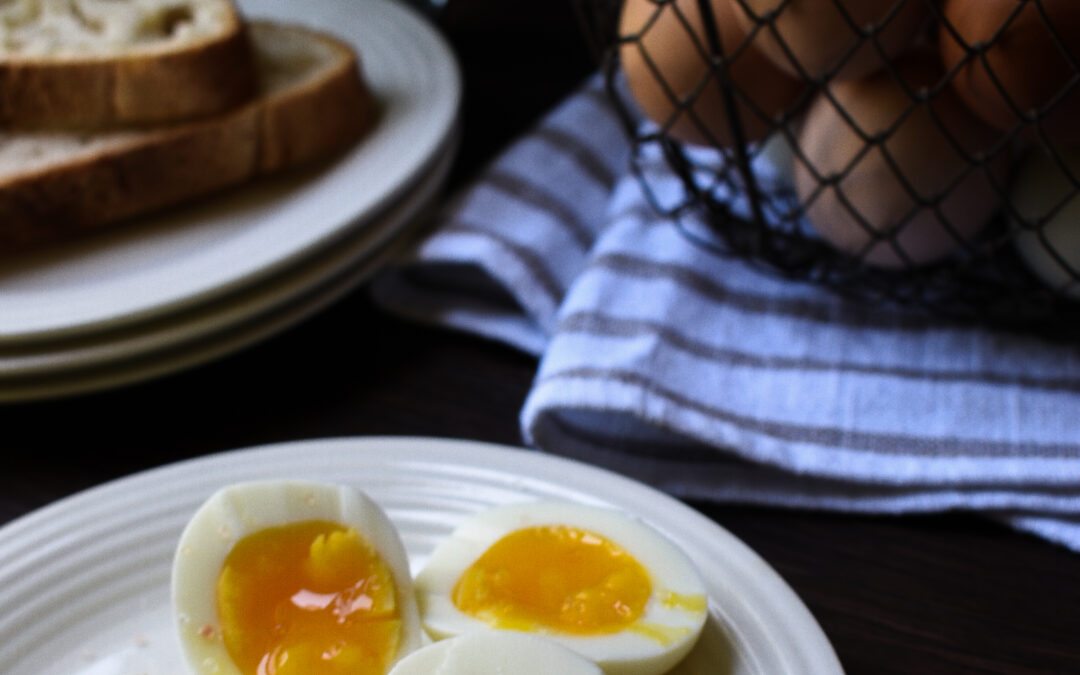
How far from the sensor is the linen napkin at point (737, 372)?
0.74 m

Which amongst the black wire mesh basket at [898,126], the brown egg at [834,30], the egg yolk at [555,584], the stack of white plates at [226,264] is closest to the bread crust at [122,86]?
the stack of white plates at [226,264]

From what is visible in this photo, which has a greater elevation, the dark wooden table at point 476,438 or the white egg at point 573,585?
the white egg at point 573,585

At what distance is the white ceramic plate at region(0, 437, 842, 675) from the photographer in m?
0.57

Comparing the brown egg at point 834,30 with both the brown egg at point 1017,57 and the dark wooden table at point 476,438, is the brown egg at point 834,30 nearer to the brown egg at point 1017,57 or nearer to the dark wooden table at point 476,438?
the brown egg at point 1017,57

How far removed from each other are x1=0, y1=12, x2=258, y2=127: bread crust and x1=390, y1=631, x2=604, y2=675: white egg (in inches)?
27.8

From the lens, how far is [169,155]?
99 centimetres

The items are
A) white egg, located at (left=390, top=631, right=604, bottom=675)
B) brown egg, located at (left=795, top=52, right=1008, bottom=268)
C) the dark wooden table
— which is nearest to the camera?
white egg, located at (left=390, top=631, right=604, bottom=675)

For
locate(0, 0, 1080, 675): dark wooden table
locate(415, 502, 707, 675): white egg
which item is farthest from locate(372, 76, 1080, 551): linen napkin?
locate(415, 502, 707, 675): white egg

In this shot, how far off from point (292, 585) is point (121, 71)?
654 mm

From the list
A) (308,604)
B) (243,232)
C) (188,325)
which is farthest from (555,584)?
(243,232)

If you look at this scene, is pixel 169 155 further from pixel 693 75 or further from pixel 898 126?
pixel 898 126

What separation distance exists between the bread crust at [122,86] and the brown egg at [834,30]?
0.54m

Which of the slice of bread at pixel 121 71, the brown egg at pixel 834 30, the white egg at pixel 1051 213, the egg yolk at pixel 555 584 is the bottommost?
the egg yolk at pixel 555 584

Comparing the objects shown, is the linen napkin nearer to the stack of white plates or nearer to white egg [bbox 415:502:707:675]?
the stack of white plates
